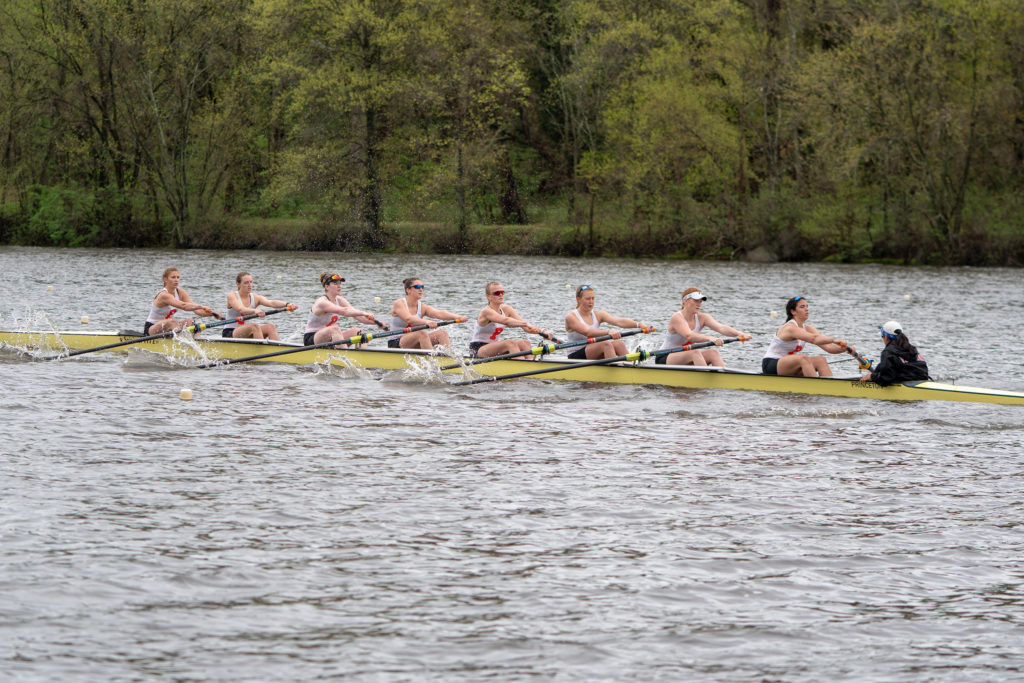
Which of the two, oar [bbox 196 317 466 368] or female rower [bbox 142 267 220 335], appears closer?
oar [bbox 196 317 466 368]

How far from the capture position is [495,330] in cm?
1747

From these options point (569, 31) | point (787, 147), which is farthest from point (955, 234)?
point (569, 31)

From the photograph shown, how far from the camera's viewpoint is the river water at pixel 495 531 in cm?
712

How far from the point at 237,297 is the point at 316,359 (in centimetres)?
191

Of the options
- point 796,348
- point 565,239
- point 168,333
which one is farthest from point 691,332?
point 565,239

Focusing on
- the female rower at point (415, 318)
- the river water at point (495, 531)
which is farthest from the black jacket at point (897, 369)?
the female rower at point (415, 318)

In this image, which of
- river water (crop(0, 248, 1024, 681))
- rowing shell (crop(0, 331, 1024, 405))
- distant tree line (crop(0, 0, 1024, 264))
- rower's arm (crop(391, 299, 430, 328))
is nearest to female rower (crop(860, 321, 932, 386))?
rowing shell (crop(0, 331, 1024, 405))

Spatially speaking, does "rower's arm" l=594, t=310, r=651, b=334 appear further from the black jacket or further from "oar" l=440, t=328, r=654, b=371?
the black jacket

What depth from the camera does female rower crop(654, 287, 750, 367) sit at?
1630 cm

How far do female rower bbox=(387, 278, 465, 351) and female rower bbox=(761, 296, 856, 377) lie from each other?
15.2ft

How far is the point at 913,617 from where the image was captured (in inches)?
304

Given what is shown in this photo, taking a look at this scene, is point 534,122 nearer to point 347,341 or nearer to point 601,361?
point 347,341

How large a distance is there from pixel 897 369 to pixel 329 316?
8.36 meters

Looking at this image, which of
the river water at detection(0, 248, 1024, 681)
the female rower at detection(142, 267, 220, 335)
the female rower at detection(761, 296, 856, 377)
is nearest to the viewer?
the river water at detection(0, 248, 1024, 681)
